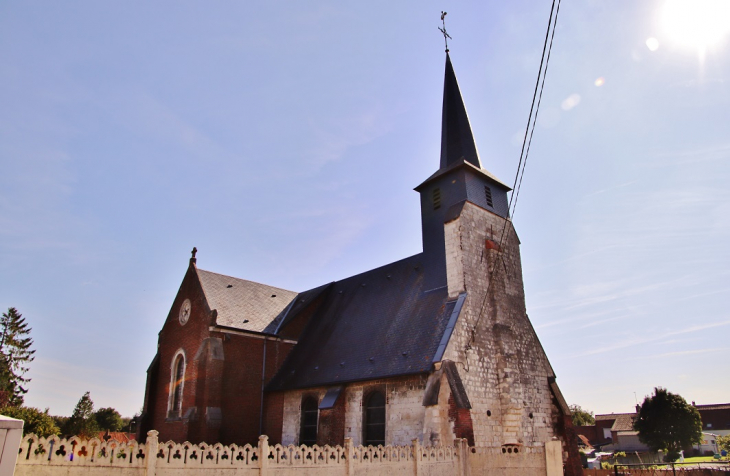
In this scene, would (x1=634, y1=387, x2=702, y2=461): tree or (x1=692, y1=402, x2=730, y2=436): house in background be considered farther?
(x1=692, y1=402, x2=730, y2=436): house in background

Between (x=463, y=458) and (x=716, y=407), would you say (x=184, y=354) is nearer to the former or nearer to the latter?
(x=463, y=458)

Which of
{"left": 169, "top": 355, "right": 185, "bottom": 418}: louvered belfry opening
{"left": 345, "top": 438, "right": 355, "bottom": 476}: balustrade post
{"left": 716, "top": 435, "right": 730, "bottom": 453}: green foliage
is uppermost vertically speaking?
{"left": 169, "top": 355, "right": 185, "bottom": 418}: louvered belfry opening

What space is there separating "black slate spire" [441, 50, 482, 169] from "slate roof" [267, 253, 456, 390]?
16.8 feet

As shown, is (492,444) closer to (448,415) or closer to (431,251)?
(448,415)

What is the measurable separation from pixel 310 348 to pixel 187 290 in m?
7.45

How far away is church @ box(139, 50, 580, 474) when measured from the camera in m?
16.9

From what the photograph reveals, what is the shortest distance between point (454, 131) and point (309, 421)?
15.1m

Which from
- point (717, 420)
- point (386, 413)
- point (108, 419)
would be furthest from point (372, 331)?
point (717, 420)

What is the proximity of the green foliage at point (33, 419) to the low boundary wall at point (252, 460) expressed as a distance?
36.1ft

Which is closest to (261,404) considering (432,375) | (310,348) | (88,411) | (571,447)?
(310,348)

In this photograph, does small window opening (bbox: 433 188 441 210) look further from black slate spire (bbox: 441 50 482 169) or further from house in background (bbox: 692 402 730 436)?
house in background (bbox: 692 402 730 436)

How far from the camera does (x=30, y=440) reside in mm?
7066

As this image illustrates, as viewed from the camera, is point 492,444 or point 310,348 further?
point 310,348

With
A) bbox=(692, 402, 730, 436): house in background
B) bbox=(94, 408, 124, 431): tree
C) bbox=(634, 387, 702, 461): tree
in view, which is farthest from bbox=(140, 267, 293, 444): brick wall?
bbox=(692, 402, 730, 436): house in background
